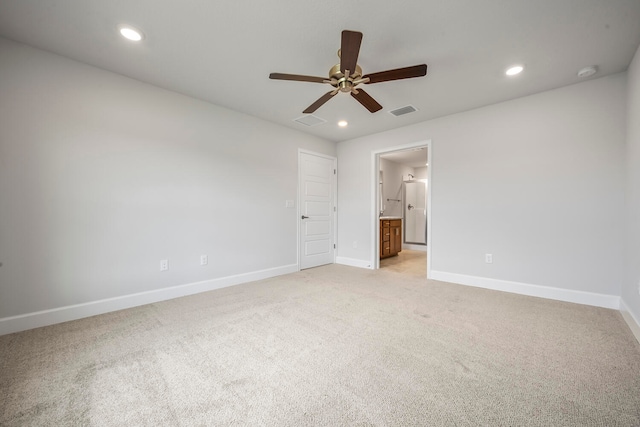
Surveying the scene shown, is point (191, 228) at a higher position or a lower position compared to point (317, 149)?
lower

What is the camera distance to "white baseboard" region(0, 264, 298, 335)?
217 cm

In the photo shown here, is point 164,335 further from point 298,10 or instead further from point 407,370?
point 298,10

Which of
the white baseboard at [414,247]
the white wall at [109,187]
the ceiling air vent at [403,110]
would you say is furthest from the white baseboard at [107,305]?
the white baseboard at [414,247]

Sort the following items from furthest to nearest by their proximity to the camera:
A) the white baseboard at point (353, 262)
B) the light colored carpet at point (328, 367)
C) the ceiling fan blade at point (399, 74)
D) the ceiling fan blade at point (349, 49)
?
the white baseboard at point (353, 262) < the ceiling fan blade at point (399, 74) < the ceiling fan blade at point (349, 49) < the light colored carpet at point (328, 367)

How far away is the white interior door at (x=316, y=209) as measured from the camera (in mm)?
4559

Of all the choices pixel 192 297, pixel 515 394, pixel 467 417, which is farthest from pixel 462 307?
pixel 192 297

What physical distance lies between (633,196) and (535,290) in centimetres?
135

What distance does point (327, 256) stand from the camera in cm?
502

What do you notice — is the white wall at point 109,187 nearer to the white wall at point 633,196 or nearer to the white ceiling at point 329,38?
the white ceiling at point 329,38

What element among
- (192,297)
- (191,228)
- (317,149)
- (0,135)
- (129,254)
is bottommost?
(192,297)

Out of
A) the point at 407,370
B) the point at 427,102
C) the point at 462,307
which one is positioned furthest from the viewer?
the point at 427,102

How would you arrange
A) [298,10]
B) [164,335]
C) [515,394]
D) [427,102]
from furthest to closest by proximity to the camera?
[427,102]
[164,335]
[298,10]
[515,394]

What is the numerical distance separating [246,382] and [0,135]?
2.82 meters

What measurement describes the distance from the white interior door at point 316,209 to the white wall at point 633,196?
12.4ft
